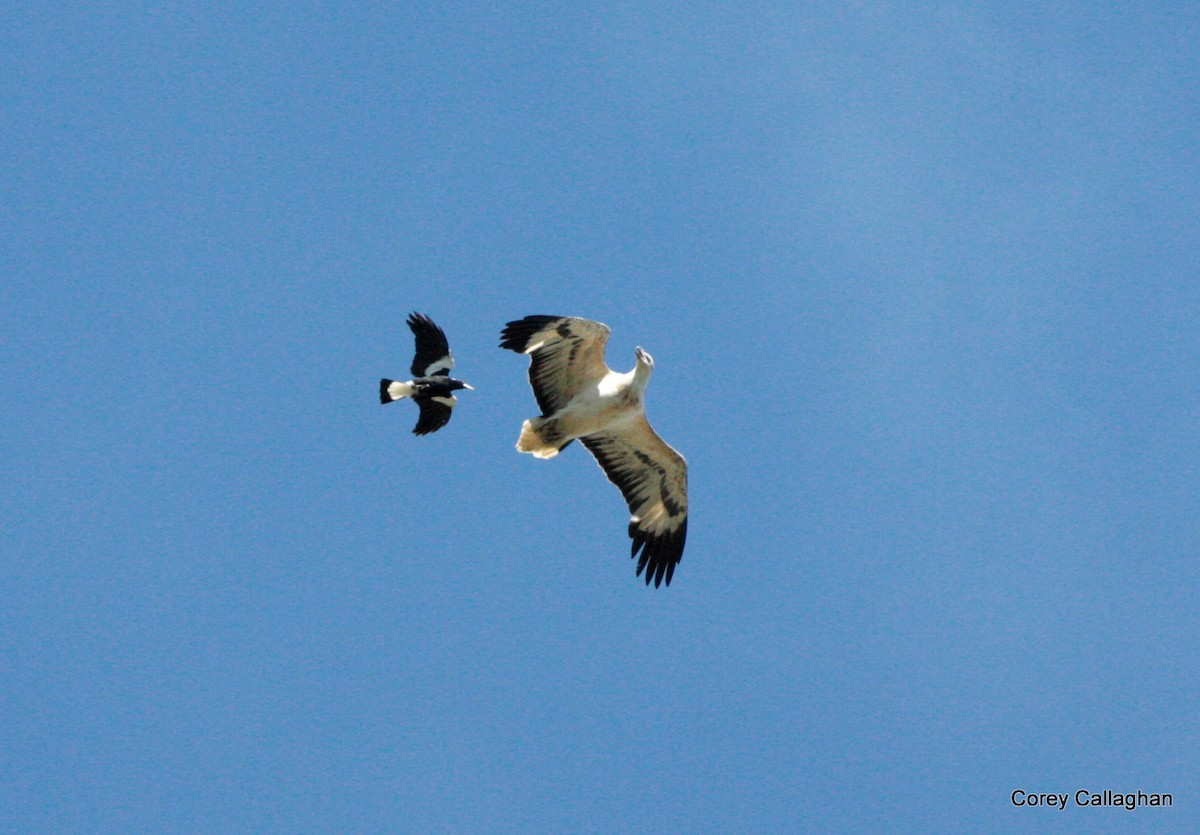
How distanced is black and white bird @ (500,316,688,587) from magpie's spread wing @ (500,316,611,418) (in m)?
0.01

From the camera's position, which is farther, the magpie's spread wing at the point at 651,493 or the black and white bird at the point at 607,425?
the magpie's spread wing at the point at 651,493

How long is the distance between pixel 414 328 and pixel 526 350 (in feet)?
9.43

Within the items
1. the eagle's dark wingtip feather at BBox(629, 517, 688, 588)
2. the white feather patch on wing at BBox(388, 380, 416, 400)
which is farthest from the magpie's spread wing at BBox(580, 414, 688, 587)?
the white feather patch on wing at BBox(388, 380, 416, 400)

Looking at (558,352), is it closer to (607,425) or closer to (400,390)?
(607,425)

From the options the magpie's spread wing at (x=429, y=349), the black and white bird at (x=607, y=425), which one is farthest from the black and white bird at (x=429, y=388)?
the black and white bird at (x=607, y=425)

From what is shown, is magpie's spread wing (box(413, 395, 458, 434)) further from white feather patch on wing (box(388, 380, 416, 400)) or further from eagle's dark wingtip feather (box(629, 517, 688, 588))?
eagle's dark wingtip feather (box(629, 517, 688, 588))

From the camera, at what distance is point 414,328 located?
21859 millimetres

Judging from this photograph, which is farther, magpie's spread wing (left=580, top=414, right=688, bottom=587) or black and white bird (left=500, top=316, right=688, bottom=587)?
magpie's spread wing (left=580, top=414, right=688, bottom=587)

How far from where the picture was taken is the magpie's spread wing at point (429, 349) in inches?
848

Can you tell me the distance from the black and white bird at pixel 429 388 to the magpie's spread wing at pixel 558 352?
5.65ft

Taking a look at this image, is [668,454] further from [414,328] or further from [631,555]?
[414,328]

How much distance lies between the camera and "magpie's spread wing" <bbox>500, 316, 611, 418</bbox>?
1956 centimetres

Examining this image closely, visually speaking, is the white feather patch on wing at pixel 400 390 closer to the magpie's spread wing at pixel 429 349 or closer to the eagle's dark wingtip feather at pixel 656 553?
the magpie's spread wing at pixel 429 349

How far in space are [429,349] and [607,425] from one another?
328cm
